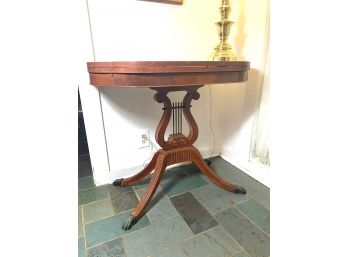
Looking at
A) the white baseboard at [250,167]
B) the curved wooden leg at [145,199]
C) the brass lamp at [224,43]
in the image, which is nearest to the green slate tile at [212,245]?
the curved wooden leg at [145,199]

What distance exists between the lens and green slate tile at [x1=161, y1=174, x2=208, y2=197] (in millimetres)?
1212

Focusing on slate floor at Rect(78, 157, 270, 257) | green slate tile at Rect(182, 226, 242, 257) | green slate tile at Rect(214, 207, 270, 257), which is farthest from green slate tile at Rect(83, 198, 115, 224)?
green slate tile at Rect(214, 207, 270, 257)

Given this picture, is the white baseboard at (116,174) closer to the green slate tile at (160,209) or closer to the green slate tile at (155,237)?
the green slate tile at (160,209)

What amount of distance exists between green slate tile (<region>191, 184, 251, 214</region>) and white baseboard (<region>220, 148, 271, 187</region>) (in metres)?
0.19

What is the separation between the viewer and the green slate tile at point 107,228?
881 mm

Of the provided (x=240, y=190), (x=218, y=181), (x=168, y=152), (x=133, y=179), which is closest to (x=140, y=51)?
(x=168, y=152)

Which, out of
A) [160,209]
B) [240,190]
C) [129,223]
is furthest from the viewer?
[240,190]

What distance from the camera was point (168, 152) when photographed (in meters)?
1.09

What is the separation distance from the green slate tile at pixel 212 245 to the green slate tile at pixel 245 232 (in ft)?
0.12

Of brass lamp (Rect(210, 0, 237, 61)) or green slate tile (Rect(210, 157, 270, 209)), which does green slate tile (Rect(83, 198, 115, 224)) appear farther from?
brass lamp (Rect(210, 0, 237, 61))

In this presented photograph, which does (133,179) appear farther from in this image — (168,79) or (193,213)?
(168,79)

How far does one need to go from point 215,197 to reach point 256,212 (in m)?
0.22
